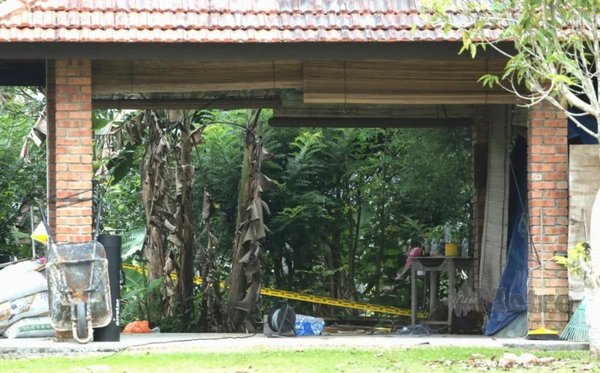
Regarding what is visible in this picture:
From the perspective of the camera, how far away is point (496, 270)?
588 inches

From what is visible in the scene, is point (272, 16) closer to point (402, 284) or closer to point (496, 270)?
point (496, 270)

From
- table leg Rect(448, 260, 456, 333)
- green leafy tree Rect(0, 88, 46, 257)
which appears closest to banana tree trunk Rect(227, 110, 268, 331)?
table leg Rect(448, 260, 456, 333)

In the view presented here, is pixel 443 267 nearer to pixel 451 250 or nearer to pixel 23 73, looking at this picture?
pixel 451 250

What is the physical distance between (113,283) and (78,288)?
1.65ft

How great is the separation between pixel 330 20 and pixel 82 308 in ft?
11.8

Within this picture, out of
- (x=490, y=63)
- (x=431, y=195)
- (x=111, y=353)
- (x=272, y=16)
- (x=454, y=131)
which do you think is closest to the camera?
(x=111, y=353)

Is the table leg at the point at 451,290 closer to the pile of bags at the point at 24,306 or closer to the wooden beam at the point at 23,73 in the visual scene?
the pile of bags at the point at 24,306

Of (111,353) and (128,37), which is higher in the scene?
(128,37)

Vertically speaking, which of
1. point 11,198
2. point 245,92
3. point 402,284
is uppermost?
point 245,92

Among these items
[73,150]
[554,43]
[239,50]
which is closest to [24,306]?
[73,150]

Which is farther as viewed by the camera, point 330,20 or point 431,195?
point 431,195

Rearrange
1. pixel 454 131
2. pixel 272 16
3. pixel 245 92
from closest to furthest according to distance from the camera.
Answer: pixel 272 16, pixel 245 92, pixel 454 131

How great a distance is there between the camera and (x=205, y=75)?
41.9 ft

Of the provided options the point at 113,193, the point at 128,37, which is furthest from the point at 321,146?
the point at 128,37
